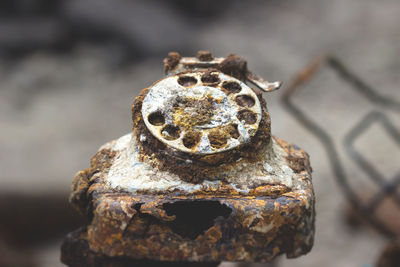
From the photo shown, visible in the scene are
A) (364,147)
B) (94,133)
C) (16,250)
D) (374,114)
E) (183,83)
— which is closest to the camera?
(183,83)

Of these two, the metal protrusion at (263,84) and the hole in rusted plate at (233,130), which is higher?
the metal protrusion at (263,84)

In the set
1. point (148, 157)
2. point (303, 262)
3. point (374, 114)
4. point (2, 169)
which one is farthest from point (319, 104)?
point (148, 157)

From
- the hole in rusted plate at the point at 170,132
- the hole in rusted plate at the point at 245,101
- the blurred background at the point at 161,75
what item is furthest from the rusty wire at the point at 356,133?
the hole in rusted plate at the point at 170,132

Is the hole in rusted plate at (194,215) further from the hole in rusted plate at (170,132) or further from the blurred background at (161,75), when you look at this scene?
the blurred background at (161,75)

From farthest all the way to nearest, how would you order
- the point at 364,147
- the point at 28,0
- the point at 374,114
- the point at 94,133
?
the point at 28,0 < the point at 94,133 < the point at 364,147 < the point at 374,114

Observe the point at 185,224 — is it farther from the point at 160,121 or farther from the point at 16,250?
the point at 16,250

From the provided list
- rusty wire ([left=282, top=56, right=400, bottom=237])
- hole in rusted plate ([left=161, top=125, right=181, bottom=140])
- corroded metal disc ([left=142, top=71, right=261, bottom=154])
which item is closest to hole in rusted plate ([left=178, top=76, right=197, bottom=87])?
corroded metal disc ([left=142, top=71, right=261, bottom=154])

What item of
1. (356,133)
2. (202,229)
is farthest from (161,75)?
(202,229)

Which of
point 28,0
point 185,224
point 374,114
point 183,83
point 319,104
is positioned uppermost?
point 183,83
